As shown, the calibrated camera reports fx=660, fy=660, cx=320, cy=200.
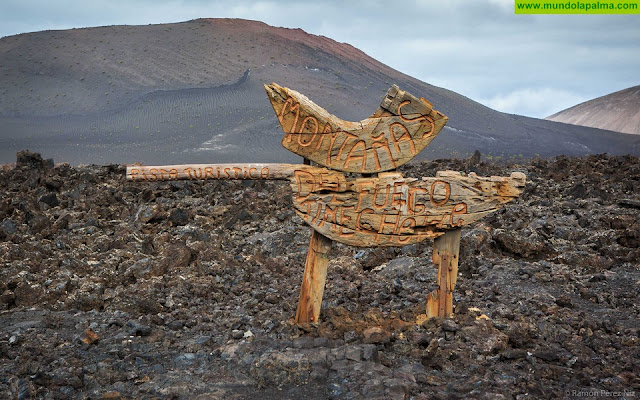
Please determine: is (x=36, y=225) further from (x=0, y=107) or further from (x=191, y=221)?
(x=0, y=107)

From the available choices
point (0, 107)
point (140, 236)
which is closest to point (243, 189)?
point (140, 236)

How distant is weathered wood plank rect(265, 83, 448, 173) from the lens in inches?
251

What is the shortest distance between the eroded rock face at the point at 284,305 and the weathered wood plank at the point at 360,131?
5.59 feet

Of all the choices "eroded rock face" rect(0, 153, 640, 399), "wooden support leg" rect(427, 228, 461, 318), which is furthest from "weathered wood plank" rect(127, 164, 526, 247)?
"eroded rock face" rect(0, 153, 640, 399)

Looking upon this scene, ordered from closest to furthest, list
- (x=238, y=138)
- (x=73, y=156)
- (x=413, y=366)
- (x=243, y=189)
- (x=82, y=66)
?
(x=413, y=366)
(x=243, y=189)
(x=73, y=156)
(x=238, y=138)
(x=82, y=66)

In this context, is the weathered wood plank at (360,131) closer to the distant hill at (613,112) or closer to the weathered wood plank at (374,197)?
the weathered wood plank at (374,197)

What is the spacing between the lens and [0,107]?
117 ft

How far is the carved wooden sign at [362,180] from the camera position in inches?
253

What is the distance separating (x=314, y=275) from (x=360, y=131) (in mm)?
1517

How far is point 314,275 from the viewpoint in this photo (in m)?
6.67

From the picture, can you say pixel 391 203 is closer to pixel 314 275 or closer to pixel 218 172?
pixel 314 275

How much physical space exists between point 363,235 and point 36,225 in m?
6.47

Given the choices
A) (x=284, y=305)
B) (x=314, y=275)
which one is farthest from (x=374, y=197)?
(x=284, y=305)

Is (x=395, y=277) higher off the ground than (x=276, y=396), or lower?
higher
